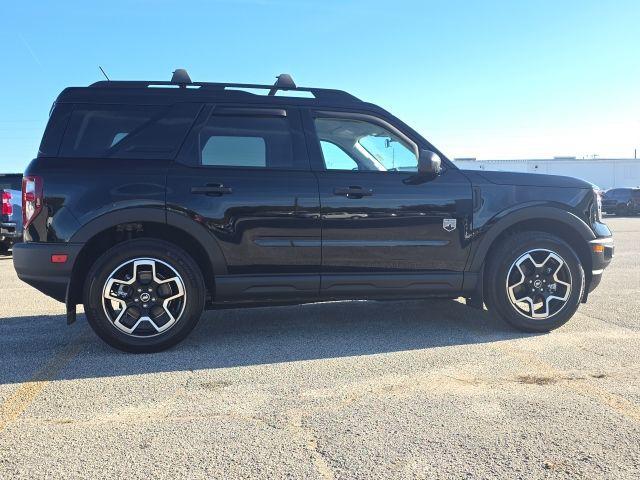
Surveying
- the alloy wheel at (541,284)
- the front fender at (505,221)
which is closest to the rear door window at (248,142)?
the front fender at (505,221)

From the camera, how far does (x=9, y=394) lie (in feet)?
10.2

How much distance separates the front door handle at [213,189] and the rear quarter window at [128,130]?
343 mm

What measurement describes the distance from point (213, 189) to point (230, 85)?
942 mm

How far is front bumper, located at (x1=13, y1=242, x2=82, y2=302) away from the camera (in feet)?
12.3

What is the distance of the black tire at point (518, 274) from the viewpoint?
14.4 ft

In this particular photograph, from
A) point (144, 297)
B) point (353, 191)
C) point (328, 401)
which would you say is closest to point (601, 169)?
point (353, 191)

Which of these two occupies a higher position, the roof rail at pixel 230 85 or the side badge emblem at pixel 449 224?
the roof rail at pixel 230 85

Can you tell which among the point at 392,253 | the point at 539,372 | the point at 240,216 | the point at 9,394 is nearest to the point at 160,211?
the point at 240,216

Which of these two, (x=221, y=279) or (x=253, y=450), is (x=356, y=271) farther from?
(x=253, y=450)

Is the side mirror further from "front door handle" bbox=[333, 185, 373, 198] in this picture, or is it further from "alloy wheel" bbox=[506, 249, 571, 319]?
"alloy wheel" bbox=[506, 249, 571, 319]

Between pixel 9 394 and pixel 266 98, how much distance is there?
2.77m

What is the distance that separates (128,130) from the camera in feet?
13.2

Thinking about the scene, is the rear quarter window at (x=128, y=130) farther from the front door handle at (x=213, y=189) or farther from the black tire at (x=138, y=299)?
the black tire at (x=138, y=299)

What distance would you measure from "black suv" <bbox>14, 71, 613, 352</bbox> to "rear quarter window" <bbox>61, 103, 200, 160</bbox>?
11 millimetres
